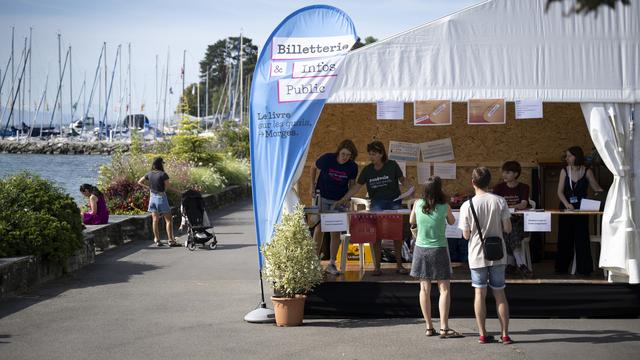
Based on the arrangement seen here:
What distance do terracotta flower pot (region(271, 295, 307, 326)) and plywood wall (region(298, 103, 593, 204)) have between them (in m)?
4.58

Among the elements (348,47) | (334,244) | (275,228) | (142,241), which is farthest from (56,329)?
(142,241)

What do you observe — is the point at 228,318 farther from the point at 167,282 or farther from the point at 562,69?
the point at 562,69

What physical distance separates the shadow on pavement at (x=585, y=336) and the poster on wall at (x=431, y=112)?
118 inches

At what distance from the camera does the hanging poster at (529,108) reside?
1100 centimetres

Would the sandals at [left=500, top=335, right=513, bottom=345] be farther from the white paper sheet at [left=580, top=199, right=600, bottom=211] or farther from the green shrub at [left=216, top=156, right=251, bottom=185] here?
the green shrub at [left=216, top=156, right=251, bottom=185]

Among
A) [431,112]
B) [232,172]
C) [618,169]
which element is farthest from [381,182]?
[232,172]

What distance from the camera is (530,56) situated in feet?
36.4

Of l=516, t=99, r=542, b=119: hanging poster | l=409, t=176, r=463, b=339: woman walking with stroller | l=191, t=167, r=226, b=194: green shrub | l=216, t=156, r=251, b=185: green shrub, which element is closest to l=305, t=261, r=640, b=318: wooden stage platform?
l=409, t=176, r=463, b=339: woman walking with stroller

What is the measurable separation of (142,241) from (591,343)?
39.9 ft

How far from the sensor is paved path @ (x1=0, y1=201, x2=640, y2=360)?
927 centimetres

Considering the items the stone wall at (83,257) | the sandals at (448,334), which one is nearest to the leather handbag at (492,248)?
the sandals at (448,334)

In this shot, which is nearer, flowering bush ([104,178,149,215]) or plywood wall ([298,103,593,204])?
plywood wall ([298,103,593,204])

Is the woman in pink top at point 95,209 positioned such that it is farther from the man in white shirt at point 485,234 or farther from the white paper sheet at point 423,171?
the man in white shirt at point 485,234

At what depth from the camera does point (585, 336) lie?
10.1m
